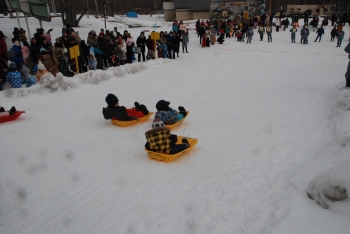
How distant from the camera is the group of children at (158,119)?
186 inches

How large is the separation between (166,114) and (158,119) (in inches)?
52.7

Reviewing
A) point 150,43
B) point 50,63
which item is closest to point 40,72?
Result: point 50,63

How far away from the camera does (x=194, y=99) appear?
874 cm

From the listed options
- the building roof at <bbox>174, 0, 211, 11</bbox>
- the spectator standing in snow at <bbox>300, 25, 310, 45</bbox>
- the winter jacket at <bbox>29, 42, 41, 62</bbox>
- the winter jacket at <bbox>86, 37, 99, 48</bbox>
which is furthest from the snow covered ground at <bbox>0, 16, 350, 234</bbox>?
the building roof at <bbox>174, 0, 211, 11</bbox>

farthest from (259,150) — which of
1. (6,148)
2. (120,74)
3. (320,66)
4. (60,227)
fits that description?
(320,66)

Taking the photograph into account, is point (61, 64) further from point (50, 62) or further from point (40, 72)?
point (40, 72)

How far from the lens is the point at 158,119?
483 cm

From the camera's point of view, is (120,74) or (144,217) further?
(120,74)

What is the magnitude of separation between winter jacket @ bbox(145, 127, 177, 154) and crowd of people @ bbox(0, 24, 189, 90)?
21.2 feet

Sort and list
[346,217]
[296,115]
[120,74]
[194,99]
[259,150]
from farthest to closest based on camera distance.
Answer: [120,74], [194,99], [296,115], [259,150], [346,217]

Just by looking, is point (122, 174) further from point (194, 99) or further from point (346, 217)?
point (194, 99)

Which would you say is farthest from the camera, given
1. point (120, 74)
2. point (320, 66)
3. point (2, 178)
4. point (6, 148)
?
point (320, 66)

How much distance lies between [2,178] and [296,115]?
6.59 m

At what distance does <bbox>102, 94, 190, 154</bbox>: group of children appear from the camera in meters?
4.72
